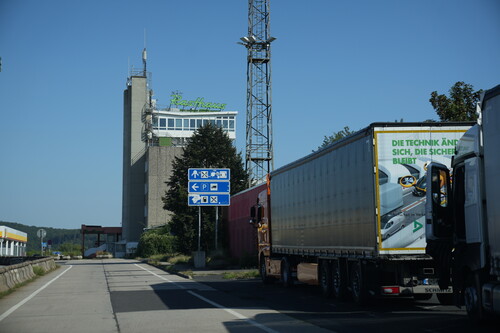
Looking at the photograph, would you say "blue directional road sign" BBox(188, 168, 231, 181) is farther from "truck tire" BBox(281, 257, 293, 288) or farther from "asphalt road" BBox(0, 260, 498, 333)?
"asphalt road" BBox(0, 260, 498, 333)

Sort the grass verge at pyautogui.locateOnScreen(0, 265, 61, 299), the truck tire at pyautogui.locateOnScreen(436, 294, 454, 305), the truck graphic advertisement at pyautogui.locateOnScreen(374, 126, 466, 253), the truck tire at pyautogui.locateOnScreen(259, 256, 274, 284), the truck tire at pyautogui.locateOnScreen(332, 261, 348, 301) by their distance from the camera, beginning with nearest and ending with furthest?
the truck graphic advertisement at pyautogui.locateOnScreen(374, 126, 466, 253) < the truck tire at pyautogui.locateOnScreen(436, 294, 454, 305) < the truck tire at pyautogui.locateOnScreen(332, 261, 348, 301) < the grass verge at pyautogui.locateOnScreen(0, 265, 61, 299) < the truck tire at pyautogui.locateOnScreen(259, 256, 274, 284)

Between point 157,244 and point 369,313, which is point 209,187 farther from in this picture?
point 157,244

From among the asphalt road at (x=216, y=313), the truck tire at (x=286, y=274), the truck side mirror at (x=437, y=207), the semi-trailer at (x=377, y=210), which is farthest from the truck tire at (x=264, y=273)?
the truck side mirror at (x=437, y=207)

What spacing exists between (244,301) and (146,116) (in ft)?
277

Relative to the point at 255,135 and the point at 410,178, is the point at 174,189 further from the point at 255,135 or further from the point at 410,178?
the point at 410,178

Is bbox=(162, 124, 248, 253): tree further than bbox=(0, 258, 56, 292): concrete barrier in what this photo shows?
Yes

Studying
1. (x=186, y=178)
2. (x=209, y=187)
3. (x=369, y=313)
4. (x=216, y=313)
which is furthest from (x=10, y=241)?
(x=369, y=313)

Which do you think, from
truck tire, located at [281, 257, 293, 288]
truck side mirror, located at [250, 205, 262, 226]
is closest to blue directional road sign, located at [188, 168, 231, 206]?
truck side mirror, located at [250, 205, 262, 226]

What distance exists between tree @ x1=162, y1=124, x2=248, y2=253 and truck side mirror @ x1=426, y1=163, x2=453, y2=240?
136ft

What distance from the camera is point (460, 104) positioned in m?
28.3

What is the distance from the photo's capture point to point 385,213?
44.2 feet

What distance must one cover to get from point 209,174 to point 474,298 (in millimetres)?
27004

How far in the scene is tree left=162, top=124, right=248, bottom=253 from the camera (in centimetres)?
5356

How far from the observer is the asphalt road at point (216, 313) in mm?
11508
